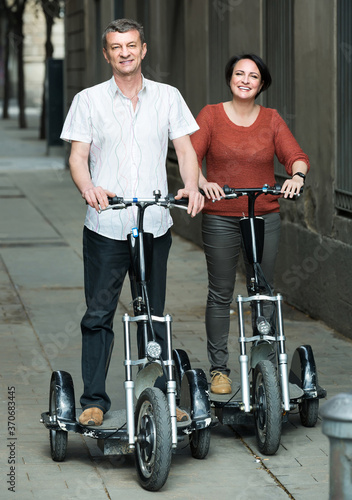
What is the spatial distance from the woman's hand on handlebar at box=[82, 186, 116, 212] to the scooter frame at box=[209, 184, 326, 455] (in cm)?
72

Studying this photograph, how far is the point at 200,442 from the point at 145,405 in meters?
0.49

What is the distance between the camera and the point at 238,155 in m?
5.53

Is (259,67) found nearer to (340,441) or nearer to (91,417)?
(91,417)

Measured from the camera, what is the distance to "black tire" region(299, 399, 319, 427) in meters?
5.45

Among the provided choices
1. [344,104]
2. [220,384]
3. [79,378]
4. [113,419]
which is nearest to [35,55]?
[344,104]

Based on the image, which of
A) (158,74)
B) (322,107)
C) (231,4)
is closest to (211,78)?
(231,4)

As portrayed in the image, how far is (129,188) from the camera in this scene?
4.91 metres

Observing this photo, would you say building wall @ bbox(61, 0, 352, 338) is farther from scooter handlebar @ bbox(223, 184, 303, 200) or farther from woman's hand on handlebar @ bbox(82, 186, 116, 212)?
woman's hand on handlebar @ bbox(82, 186, 116, 212)

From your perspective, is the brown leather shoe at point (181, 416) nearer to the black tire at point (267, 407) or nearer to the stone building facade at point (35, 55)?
the black tire at point (267, 407)

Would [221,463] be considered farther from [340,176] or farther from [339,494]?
[340,176]

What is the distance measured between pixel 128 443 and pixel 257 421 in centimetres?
69

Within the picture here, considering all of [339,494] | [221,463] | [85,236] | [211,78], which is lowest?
[221,463]

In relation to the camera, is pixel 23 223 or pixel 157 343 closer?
pixel 157 343

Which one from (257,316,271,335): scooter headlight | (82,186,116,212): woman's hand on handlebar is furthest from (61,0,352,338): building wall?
(82,186,116,212): woman's hand on handlebar
